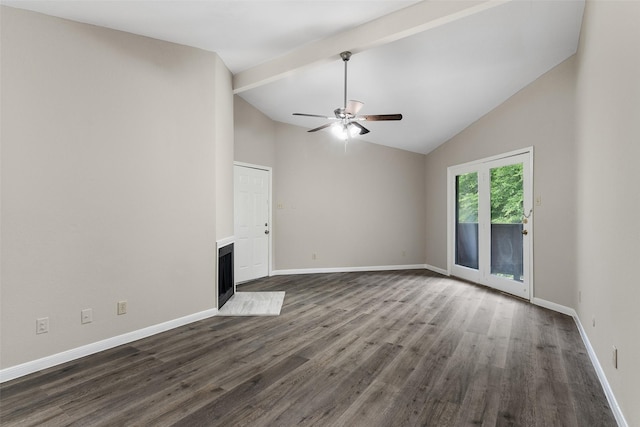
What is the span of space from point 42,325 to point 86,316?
30 cm

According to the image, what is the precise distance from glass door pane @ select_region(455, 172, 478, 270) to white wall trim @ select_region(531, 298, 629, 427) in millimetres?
1526

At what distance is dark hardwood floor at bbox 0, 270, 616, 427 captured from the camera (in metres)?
1.97

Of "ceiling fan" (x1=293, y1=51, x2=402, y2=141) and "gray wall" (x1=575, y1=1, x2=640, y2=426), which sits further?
"ceiling fan" (x1=293, y1=51, x2=402, y2=141)

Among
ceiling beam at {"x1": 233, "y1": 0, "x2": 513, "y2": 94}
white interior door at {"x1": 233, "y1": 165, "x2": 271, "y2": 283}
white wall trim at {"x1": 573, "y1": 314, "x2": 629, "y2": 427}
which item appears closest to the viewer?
white wall trim at {"x1": 573, "y1": 314, "x2": 629, "y2": 427}

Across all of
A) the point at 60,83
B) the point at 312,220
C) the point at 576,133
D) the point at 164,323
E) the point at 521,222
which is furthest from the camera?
the point at 312,220

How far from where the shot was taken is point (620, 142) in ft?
6.40

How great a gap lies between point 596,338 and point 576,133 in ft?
7.38

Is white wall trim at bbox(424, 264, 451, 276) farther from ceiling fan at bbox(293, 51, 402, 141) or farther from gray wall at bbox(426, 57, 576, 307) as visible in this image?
ceiling fan at bbox(293, 51, 402, 141)

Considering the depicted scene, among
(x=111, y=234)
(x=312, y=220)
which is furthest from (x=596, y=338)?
(x=312, y=220)

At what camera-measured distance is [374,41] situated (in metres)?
3.19

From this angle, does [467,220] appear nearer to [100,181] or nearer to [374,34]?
[374,34]

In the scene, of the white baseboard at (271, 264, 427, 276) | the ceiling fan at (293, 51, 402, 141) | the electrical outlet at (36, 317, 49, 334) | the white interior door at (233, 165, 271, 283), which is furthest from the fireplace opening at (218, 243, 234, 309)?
the ceiling fan at (293, 51, 402, 141)

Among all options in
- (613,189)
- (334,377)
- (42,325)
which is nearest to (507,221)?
(613,189)

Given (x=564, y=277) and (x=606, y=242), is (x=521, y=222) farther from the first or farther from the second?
(x=606, y=242)
